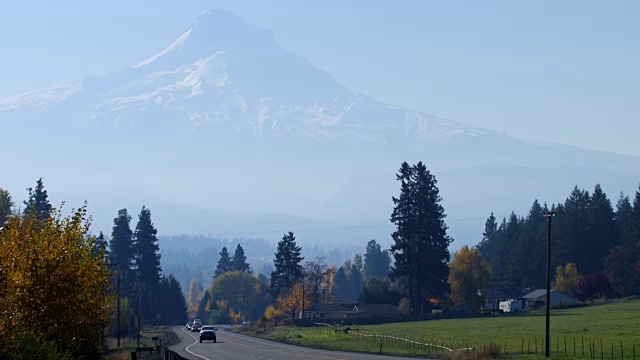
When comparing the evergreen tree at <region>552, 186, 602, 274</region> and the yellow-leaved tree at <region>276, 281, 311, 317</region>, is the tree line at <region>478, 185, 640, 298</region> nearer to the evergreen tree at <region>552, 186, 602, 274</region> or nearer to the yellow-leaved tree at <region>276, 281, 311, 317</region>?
the evergreen tree at <region>552, 186, 602, 274</region>

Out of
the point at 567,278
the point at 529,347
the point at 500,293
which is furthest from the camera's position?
the point at 500,293

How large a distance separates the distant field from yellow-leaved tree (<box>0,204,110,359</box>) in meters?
27.6

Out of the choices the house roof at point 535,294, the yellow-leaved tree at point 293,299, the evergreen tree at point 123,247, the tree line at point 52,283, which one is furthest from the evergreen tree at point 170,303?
the tree line at point 52,283

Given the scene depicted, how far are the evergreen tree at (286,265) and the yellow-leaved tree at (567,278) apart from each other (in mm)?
39063

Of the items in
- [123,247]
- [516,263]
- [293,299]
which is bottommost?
[293,299]

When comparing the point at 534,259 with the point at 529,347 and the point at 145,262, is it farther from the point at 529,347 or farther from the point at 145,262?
the point at 529,347

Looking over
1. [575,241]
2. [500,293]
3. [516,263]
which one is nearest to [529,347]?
[500,293]

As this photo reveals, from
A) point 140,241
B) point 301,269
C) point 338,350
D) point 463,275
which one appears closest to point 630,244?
point 463,275

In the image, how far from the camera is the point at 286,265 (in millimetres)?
170375

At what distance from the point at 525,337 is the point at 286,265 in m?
97.8

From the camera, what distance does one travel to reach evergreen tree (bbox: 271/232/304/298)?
16862 centimetres

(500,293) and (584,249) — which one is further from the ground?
(584,249)

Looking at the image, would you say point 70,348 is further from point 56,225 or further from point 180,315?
point 180,315

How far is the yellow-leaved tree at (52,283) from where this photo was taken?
99.6 feet
